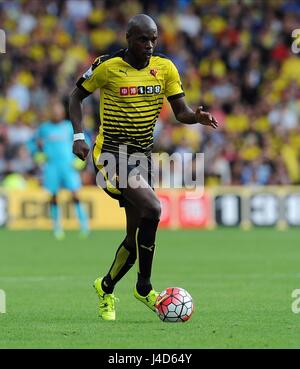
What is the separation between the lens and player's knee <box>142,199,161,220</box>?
27.4 feet

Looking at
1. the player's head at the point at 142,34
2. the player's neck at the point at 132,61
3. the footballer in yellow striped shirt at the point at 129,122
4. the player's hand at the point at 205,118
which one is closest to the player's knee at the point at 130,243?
the footballer in yellow striped shirt at the point at 129,122

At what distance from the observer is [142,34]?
8.31m

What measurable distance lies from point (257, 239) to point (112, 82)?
10575 millimetres

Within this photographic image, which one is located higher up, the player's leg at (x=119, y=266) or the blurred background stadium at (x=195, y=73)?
the blurred background stadium at (x=195, y=73)

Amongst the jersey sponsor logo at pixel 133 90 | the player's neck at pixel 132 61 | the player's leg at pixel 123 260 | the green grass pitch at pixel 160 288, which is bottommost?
the green grass pitch at pixel 160 288

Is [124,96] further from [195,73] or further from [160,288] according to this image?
[195,73]

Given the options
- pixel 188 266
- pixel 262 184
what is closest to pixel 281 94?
pixel 262 184

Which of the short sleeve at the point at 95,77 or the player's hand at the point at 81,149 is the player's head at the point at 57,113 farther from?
the player's hand at the point at 81,149

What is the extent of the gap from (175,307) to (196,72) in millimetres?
17448

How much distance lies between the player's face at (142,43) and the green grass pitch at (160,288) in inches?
83.2

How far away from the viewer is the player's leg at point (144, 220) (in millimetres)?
8367

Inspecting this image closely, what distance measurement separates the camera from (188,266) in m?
13.8

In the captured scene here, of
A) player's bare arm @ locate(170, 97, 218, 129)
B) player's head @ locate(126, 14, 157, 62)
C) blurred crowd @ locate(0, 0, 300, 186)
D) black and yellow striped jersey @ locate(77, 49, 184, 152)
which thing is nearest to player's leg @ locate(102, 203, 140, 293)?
black and yellow striped jersey @ locate(77, 49, 184, 152)

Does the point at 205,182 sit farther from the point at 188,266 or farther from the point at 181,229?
the point at 188,266
